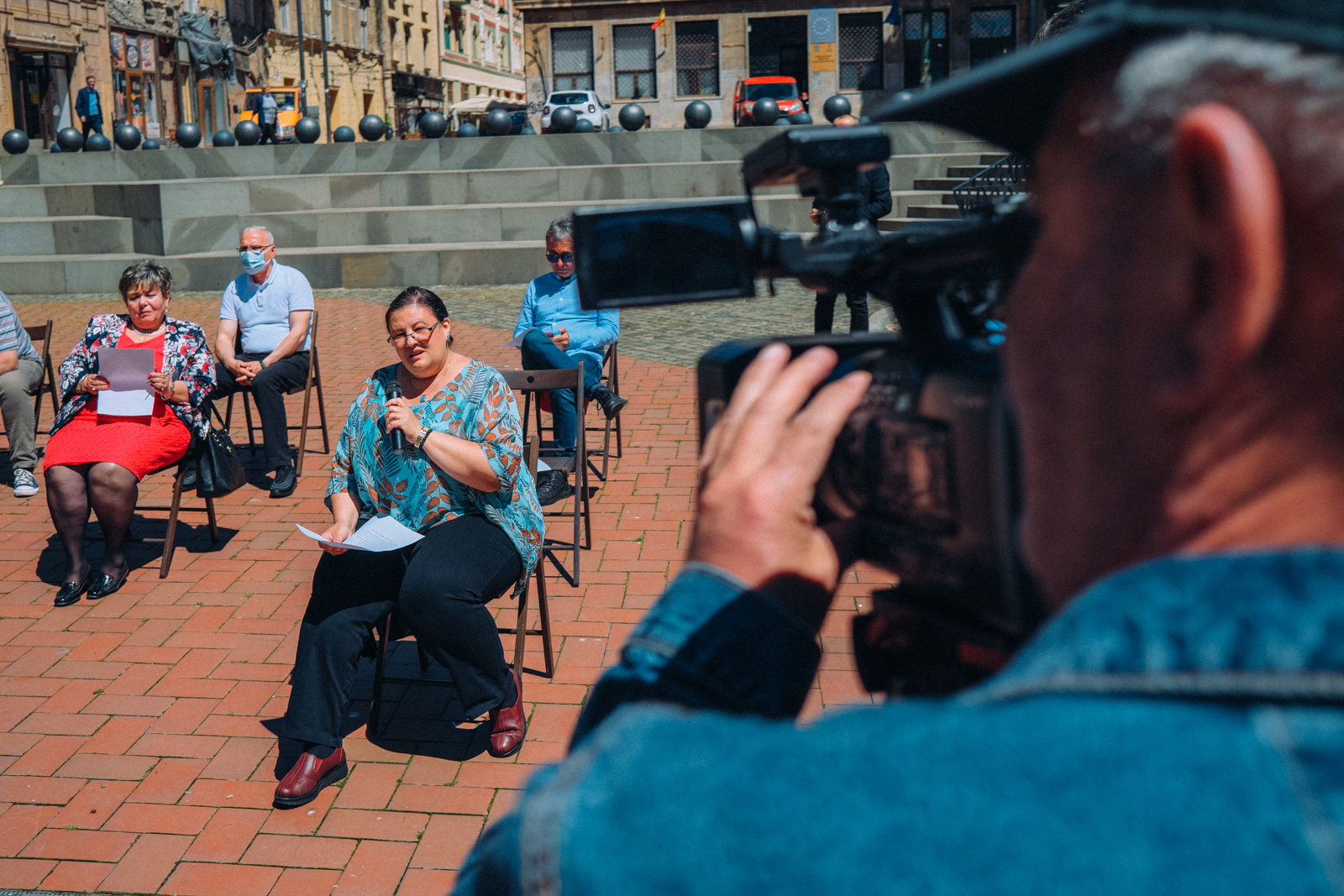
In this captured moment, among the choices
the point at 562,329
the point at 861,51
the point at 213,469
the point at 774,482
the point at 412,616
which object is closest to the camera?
the point at 774,482

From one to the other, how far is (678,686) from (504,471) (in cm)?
320

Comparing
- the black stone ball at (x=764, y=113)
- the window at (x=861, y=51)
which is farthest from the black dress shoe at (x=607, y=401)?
the window at (x=861, y=51)

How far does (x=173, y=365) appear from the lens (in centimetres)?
571

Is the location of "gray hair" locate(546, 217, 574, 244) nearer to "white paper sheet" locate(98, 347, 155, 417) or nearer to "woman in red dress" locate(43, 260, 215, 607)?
"woman in red dress" locate(43, 260, 215, 607)

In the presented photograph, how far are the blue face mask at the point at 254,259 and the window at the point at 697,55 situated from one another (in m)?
34.0

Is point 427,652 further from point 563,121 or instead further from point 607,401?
point 563,121

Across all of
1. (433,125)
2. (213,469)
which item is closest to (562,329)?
(213,469)

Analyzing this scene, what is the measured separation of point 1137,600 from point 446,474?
3522mm

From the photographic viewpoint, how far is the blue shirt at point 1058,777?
1.32 ft

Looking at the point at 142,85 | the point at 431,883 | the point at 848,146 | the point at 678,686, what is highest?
the point at 142,85

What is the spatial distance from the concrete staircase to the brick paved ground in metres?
8.07

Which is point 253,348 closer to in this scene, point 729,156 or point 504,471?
point 504,471

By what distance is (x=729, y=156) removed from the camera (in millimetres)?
15812

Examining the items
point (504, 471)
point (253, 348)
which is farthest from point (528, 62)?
point (504, 471)
